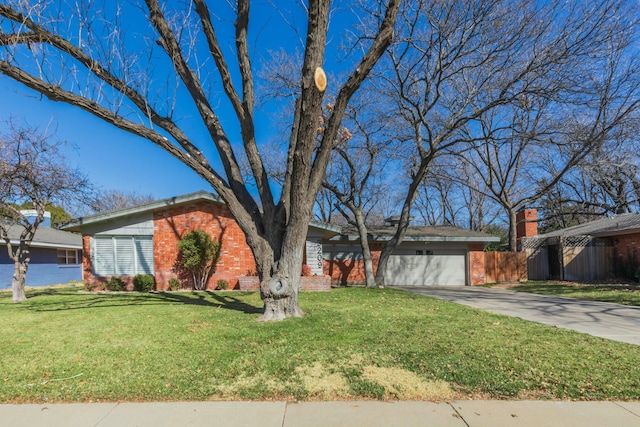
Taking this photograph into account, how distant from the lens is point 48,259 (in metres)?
21.0

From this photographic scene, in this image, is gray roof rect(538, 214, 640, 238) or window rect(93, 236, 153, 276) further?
gray roof rect(538, 214, 640, 238)

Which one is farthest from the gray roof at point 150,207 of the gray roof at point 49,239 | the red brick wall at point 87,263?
the gray roof at point 49,239

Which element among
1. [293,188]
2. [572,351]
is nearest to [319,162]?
[293,188]

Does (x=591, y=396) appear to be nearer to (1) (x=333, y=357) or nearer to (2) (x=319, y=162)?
(1) (x=333, y=357)

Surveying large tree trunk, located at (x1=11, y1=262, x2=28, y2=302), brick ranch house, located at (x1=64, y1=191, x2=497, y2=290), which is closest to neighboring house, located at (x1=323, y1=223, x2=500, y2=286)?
brick ranch house, located at (x1=64, y1=191, x2=497, y2=290)

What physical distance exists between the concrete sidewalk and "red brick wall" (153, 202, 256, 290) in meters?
11.1

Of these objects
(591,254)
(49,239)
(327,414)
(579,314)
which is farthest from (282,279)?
(49,239)

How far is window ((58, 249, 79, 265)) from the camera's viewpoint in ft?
73.0

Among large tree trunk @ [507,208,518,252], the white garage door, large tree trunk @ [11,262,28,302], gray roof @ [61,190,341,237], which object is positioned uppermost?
gray roof @ [61,190,341,237]

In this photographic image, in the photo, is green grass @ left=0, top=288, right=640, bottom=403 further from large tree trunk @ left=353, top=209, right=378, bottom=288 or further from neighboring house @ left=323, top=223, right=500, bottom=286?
neighboring house @ left=323, top=223, right=500, bottom=286

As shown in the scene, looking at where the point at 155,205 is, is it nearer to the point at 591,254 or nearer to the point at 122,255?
the point at 122,255

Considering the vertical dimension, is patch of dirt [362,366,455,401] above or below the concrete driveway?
above

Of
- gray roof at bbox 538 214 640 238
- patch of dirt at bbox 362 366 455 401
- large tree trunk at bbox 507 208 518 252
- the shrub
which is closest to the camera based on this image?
patch of dirt at bbox 362 366 455 401

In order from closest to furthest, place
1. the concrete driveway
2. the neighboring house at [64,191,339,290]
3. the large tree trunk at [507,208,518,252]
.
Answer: the concrete driveway < the neighboring house at [64,191,339,290] < the large tree trunk at [507,208,518,252]
